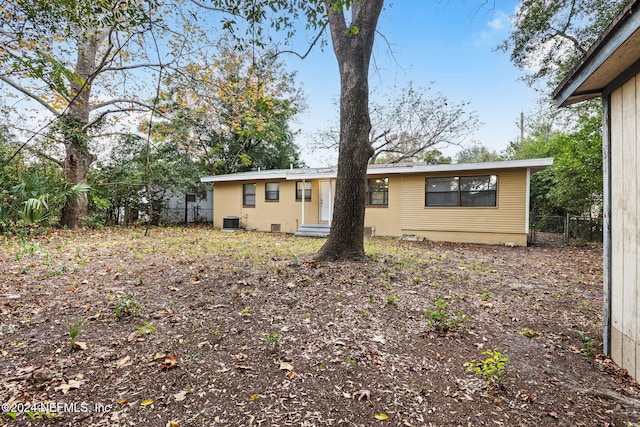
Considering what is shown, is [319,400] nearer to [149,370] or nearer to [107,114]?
[149,370]

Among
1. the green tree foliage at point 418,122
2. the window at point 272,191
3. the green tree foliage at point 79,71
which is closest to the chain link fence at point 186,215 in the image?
the green tree foliage at point 79,71

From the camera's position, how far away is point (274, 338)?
2850 millimetres

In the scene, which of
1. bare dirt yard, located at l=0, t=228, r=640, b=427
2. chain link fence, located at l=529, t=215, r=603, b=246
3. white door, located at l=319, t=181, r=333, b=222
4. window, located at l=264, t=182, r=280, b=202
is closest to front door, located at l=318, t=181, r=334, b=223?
white door, located at l=319, t=181, r=333, b=222

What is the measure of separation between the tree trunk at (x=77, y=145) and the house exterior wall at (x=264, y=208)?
5.37 meters

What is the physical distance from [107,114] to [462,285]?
13094mm

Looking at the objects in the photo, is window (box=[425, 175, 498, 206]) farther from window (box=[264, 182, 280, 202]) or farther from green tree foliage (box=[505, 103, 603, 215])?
window (box=[264, 182, 280, 202])

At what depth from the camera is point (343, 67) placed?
5.90 metres

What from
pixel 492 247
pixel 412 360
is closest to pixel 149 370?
pixel 412 360

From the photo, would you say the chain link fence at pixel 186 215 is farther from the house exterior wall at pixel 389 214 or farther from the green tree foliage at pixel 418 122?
the house exterior wall at pixel 389 214

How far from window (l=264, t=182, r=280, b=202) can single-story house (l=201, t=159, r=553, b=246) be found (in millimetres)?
46

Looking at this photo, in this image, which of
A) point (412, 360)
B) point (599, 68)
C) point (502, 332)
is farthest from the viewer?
point (502, 332)

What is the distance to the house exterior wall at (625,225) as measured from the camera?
2.25 meters

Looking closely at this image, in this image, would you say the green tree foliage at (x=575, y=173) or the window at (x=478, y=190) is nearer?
the green tree foliage at (x=575, y=173)

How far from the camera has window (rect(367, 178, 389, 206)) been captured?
38.6 ft
